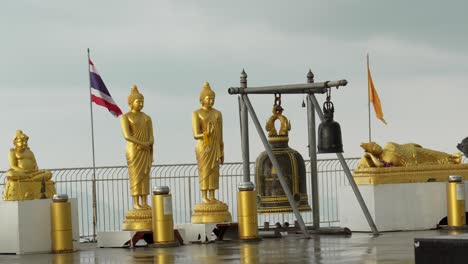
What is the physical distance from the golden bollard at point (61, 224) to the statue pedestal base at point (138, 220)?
157cm

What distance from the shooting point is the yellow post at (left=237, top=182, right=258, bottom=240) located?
26.9 meters

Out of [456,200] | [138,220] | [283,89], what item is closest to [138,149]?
[138,220]

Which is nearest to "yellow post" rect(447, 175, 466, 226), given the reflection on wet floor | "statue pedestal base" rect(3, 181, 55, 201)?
the reflection on wet floor

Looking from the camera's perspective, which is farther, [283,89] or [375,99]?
[375,99]

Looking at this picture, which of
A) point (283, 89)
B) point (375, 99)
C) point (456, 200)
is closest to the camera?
point (283, 89)

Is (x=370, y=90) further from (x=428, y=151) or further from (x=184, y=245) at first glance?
(x=184, y=245)

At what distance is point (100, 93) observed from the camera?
32.2m

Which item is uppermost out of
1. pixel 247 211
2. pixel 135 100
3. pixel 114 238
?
pixel 135 100

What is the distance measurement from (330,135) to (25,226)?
21.0ft

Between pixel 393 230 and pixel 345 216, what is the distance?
4.15 ft

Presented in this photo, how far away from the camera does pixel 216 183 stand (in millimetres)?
28484

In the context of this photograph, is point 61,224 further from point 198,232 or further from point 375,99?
point 375,99

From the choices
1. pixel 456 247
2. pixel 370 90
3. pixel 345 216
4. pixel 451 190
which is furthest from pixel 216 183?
pixel 456 247

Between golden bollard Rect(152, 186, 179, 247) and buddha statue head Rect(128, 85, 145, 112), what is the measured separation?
7.23ft
